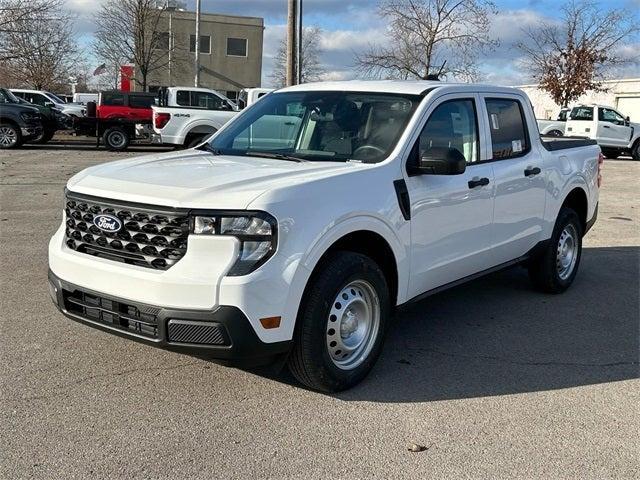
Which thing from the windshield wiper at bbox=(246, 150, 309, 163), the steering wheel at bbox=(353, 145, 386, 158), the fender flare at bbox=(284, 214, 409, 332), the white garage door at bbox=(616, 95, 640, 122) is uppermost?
the white garage door at bbox=(616, 95, 640, 122)

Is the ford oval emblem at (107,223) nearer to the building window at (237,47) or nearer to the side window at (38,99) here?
the side window at (38,99)

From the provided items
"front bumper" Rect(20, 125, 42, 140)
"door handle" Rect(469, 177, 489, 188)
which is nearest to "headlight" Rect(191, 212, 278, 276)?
"door handle" Rect(469, 177, 489, 188)

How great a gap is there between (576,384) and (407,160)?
1.84 m

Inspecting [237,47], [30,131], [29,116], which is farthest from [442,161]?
[237,47]

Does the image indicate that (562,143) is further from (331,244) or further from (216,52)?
(216,52)

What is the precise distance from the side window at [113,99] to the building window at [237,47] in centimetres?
3017

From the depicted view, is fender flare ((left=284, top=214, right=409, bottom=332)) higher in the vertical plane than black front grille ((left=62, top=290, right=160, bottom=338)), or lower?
higher

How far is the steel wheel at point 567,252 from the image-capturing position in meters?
6.38

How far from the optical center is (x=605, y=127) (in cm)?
2541

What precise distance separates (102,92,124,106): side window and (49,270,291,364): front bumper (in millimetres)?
21662

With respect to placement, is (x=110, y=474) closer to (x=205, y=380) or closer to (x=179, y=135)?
(x=205, y=380)

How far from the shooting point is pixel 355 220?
3758mm

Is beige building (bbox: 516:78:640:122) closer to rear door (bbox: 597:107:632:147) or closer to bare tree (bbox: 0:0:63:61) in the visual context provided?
rear door (bbox: 597:107:632:147)

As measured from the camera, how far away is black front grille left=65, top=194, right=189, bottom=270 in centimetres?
338
